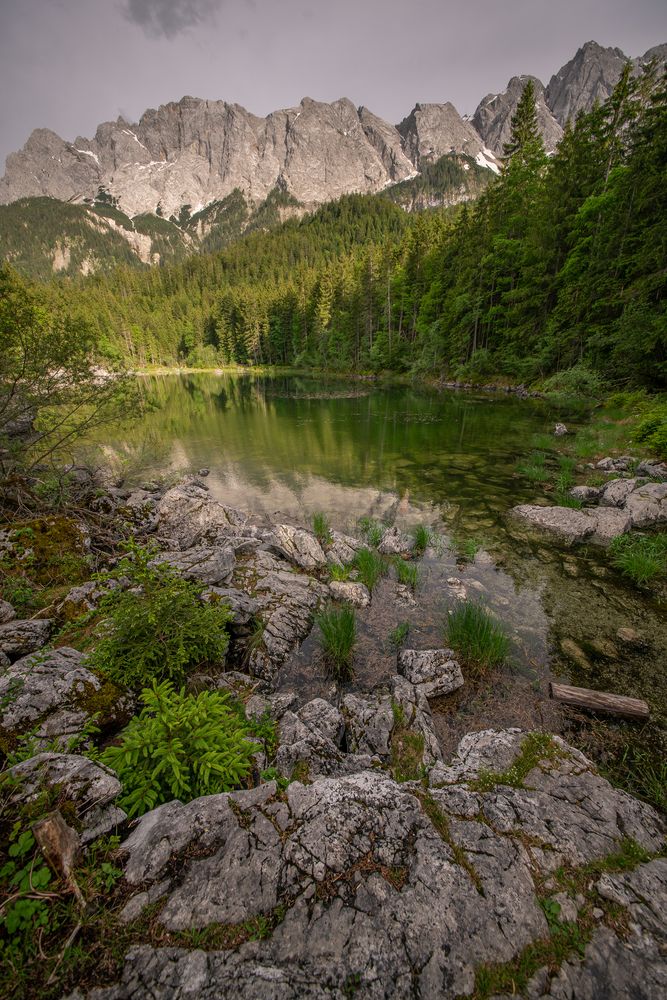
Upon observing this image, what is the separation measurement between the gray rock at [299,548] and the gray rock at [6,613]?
5536 millimetres

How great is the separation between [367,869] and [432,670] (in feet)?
12.3

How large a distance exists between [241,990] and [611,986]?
2204mm

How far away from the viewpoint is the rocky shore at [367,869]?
2.26 m

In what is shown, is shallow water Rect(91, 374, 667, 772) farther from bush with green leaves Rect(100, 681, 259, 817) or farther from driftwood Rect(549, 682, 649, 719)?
bush with green leaves Rect(100, 681, 259, 817)

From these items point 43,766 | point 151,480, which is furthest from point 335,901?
point 151,480

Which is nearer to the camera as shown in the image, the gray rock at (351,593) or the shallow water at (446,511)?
the shallow water at (446,511)

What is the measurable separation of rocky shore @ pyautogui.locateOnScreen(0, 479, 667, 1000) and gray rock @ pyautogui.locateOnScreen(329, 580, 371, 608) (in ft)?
12.3

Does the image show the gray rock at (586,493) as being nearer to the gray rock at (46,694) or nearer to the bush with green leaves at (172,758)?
the bush with green leaves at (172,758)

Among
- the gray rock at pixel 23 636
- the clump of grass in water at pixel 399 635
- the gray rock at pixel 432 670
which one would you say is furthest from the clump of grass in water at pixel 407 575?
the gray rock at pixel 23 636

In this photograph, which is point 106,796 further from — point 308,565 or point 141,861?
point 308,565

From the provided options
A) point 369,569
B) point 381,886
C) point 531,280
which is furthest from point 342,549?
point 531,280

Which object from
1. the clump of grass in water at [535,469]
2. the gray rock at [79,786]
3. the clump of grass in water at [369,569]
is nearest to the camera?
the gray rock at [79,786]

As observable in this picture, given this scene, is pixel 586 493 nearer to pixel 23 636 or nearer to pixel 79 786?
pixel 79 786

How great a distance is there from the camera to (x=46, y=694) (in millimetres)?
4145
